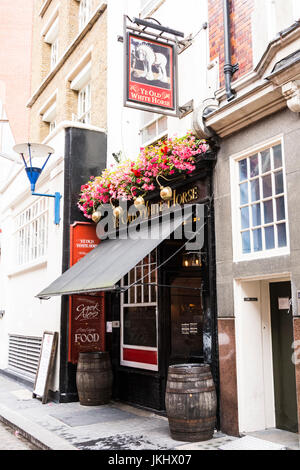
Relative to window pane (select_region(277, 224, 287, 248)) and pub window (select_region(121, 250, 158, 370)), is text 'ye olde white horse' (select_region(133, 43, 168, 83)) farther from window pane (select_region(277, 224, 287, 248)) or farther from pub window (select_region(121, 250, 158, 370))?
window pane (select_region(277, 224, 287, 248))

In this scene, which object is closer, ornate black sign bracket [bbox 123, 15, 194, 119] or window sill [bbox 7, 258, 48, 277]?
ornate black sign bracket [bbox 123, 15, 194, 119]

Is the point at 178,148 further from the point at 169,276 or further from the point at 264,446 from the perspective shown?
the point at 264,446

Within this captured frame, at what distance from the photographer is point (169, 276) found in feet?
29.9

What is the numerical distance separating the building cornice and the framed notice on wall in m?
4.80

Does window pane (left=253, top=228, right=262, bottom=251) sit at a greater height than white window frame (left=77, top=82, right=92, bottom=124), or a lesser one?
lesser

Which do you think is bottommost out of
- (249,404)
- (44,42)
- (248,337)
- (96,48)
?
(249,404)

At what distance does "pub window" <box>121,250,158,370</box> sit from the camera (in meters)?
9.35

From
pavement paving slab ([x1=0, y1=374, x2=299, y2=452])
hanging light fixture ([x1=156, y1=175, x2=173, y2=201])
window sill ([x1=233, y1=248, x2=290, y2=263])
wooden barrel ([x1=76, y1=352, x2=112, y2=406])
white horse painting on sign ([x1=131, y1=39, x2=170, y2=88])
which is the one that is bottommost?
pavement paving slab ([x1=0, y1=374, x2=299, y2=452])

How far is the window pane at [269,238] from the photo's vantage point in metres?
6.74

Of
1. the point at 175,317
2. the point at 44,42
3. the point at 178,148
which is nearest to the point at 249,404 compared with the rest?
the point at 175,317

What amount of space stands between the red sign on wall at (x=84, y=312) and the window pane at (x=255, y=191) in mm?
4909

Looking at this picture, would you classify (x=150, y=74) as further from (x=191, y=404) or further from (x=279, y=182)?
(x=191, y=404)

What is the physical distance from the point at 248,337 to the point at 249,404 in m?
0.95

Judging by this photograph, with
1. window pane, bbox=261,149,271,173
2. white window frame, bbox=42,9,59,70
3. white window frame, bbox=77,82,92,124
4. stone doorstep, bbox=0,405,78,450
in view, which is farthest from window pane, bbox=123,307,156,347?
white window frame, bbox=42,9,59,70
